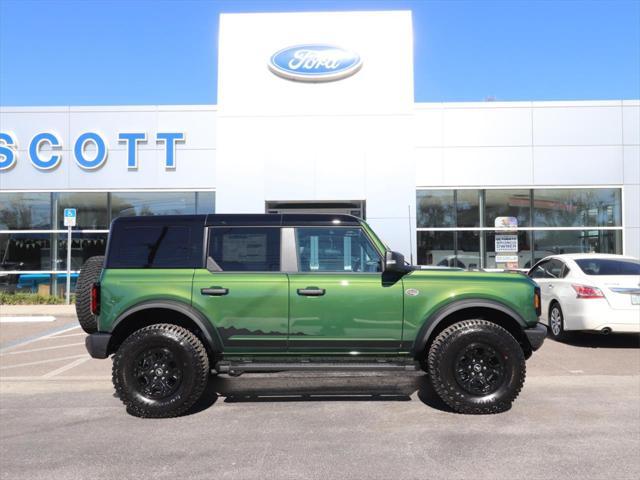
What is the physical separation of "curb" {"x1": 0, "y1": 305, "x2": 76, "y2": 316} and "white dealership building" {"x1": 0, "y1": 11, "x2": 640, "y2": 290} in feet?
5.19

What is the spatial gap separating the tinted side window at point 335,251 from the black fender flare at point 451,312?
72 cm

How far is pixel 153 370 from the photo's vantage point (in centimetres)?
500

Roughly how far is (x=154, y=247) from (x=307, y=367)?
1.97 m

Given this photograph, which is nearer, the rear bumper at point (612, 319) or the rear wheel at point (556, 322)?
the rear bumper at point (612, 319)

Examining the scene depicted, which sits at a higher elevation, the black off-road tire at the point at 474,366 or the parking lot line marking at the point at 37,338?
the black off-road tire at the point at 474,366

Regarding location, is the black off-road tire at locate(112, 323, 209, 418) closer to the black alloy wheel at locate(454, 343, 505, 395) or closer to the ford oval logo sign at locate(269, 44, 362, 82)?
the black alloy wheel at locate(454, 343, 505, 395)

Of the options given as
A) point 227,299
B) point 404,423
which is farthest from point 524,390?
point 227,299

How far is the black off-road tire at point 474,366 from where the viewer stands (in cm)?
496

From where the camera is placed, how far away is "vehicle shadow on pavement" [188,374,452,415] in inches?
219

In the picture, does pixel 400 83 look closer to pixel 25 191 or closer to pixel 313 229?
pixel 313 229

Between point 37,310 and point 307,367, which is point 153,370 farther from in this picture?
point 37,310

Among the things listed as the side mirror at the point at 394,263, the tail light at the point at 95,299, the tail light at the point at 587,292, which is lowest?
the tail light at the point at 587,292

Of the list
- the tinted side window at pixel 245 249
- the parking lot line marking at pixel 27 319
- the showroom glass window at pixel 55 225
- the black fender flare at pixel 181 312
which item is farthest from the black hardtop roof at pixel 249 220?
the showroom glass window at pixel 55 225

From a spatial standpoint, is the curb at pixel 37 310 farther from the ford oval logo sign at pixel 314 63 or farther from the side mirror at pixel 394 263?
the side mirror at pixel 394 263
